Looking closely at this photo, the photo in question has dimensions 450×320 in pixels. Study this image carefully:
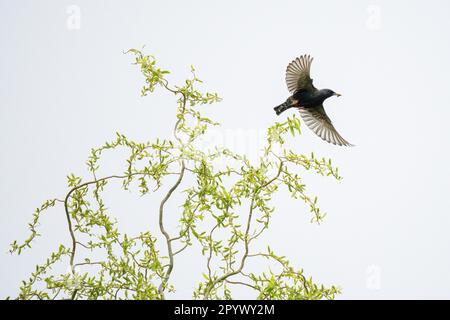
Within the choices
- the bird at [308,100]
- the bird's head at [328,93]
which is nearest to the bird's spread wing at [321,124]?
the bird at [308,100]

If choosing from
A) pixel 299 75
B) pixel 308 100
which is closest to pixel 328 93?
pixel 308 100

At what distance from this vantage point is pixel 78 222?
278 centimetres

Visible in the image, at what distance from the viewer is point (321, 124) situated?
14.2 ft

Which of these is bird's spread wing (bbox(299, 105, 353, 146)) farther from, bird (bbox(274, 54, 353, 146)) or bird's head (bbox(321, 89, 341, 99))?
bird's head (bbox(321, 89, 341, 99))

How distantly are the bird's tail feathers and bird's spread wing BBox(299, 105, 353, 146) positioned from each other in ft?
0.49

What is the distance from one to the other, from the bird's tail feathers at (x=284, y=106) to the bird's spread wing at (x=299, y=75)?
0.09 meters

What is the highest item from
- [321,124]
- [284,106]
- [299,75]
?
[299,75]

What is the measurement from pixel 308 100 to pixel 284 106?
20 cm

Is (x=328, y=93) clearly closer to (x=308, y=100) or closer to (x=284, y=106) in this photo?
(x=308, y=100)

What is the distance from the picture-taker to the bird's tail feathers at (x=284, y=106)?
422cm

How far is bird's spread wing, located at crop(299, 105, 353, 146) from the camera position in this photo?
426 centimetres

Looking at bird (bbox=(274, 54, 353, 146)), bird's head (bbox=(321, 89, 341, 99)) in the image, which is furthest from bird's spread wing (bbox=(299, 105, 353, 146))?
bird's head (bbox=(321, 89, 341, 99))
